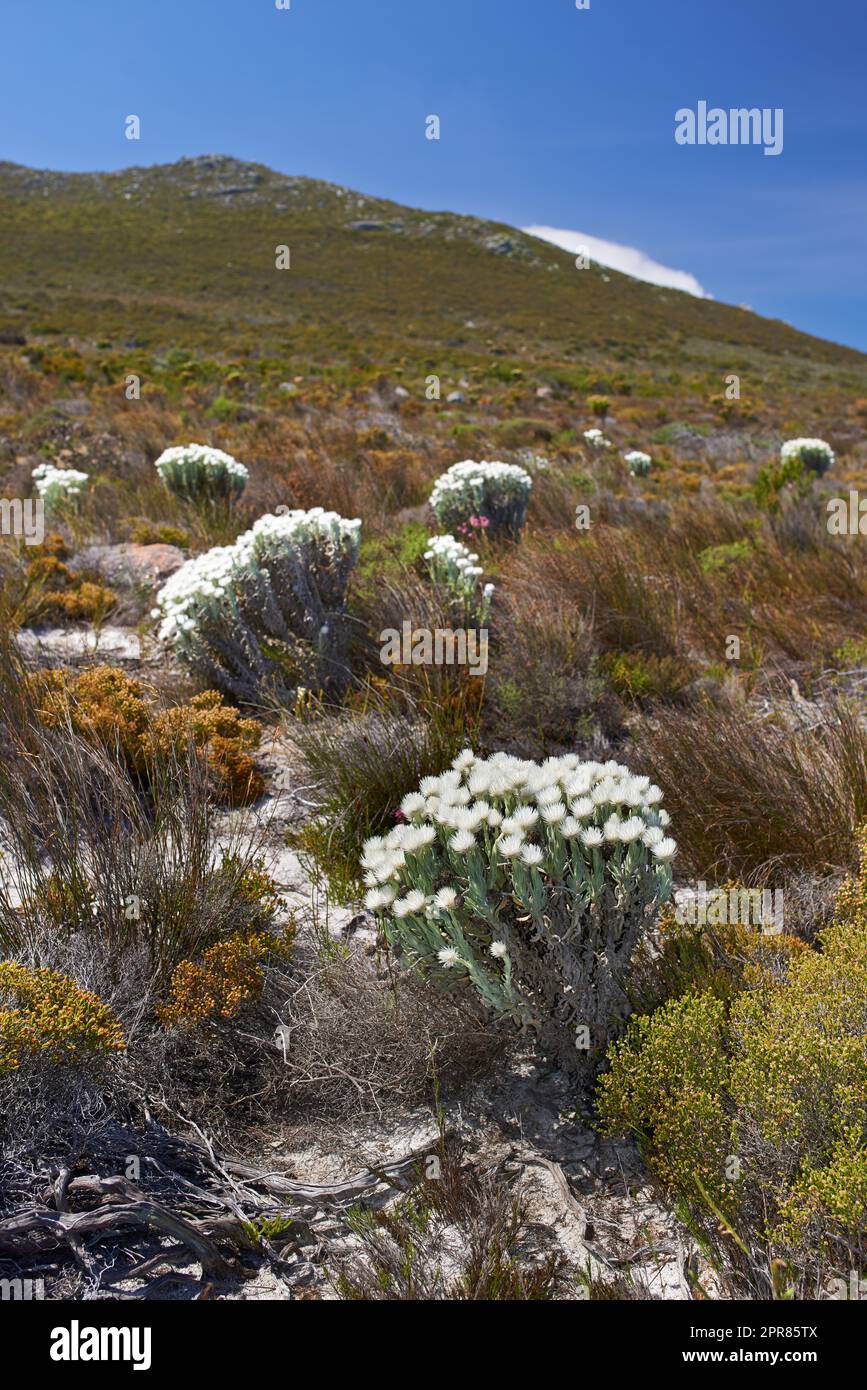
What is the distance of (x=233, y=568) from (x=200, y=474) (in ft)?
12.0

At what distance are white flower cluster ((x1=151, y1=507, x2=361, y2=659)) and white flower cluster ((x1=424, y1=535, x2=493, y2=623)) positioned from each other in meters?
0.55

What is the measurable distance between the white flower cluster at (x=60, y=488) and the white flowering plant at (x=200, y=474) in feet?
3.30

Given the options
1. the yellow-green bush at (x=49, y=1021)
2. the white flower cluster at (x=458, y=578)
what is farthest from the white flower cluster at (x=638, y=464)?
the yellow-green bush at (x=49, y=1021)

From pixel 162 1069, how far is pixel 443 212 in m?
82.3

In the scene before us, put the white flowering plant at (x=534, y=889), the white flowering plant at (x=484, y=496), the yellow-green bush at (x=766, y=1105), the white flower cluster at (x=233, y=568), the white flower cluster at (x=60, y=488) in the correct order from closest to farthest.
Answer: the yellow-green bush at (x=766, y=1105) → the white flowering plant at (x=534, y=889) → the white flower cluster at (x=233, y=568) → the white flowering plant at (x=484, y=496) → the white flower cluster at (x=60, y=488)

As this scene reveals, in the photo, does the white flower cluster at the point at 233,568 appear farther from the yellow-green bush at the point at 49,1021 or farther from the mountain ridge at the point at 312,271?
the mountain ridge at the point at 312,271

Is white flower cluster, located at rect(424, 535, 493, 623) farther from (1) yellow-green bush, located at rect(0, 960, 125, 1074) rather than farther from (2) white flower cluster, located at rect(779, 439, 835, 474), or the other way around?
(2) white flower cluster, located at rect(779, 439, 835, 474)

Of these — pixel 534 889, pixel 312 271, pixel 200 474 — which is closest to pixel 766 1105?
pixel 534 889

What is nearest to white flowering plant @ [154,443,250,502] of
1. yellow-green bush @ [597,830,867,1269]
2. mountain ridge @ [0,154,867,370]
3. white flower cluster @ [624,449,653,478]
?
yellow-green bush @ [597,830,867,1269]

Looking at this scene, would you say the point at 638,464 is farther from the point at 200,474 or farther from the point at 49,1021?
the point at 49,1021

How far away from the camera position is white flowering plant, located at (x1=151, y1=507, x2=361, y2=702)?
4.70 metres

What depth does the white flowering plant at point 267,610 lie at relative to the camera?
4.70m

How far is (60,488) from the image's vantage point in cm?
827

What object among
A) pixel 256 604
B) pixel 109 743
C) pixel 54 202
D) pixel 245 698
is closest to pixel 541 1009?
pixel 109 743
